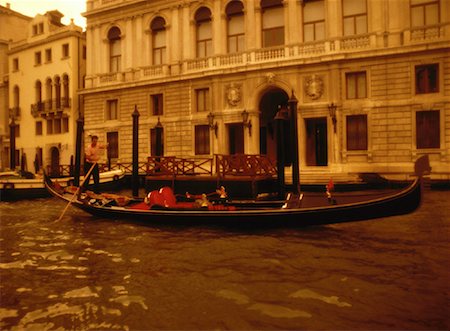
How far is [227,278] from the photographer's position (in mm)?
4660

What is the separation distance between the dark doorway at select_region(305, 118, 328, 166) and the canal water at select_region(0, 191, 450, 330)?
32.3ft

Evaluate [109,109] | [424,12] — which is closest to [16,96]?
[109,109]

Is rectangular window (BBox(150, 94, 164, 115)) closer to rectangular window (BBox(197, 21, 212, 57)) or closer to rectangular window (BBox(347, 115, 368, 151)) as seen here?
rectangular window (BBox(197, 21, 212, 57))

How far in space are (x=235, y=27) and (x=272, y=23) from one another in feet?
6.05

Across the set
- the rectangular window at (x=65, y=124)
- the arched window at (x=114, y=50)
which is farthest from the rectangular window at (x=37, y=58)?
the arched window at (x=114, y=50)

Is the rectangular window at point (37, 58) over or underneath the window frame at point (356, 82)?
over

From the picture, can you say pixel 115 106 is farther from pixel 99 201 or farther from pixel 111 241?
pixel 111 241

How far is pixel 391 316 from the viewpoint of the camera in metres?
3.47

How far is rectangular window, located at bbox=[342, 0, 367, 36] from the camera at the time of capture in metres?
15.8

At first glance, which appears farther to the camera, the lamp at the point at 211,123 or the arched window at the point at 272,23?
the lamp at the point at 211,123

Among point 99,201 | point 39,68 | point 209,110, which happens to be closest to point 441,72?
point 209,110

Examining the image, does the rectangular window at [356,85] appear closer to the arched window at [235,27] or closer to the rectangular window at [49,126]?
the arched window at [235,27]

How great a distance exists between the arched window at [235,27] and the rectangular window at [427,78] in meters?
7.70

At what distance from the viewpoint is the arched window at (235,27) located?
18.1m
